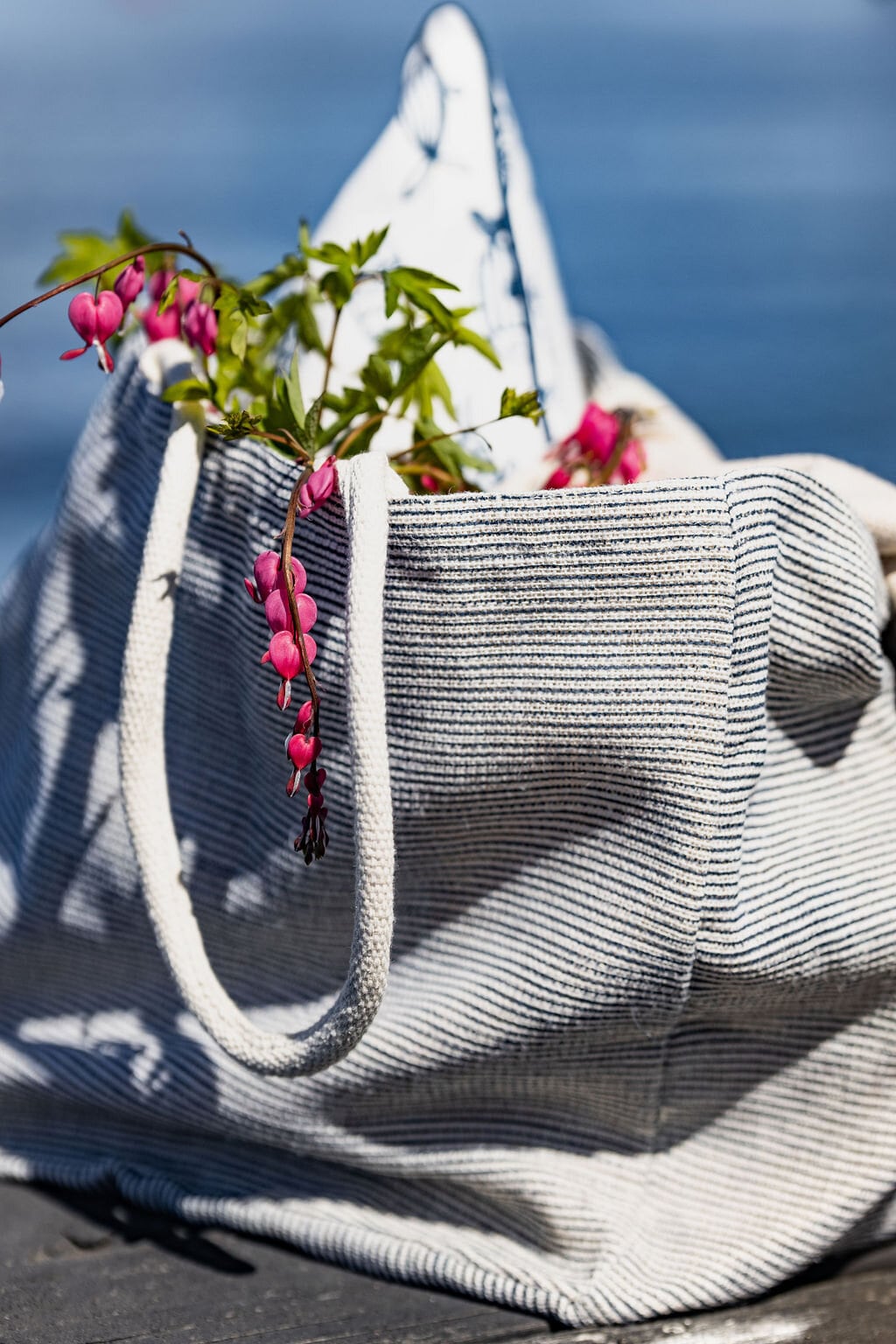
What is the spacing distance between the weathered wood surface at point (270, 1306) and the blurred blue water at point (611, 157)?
2588 mm

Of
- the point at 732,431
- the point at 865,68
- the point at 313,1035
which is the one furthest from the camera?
the point at 865,68

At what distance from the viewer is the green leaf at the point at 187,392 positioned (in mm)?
588

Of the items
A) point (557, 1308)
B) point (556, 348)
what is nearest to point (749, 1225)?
point (557, 1308)

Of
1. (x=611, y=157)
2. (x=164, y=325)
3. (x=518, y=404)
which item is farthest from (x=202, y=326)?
(x=611, y=157)

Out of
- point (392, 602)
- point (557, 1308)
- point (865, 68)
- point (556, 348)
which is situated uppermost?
point (865, 68)

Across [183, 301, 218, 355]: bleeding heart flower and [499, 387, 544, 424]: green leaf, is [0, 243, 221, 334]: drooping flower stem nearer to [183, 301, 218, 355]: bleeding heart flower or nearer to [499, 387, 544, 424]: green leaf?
[183, 301, 218, 355]: bleeding heart flower

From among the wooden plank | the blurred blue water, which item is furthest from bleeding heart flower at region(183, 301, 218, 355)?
the blurred blue water

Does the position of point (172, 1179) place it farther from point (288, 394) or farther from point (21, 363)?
point (21, 363)

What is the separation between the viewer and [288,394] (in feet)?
1.88

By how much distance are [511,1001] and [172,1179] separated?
0.70 feet

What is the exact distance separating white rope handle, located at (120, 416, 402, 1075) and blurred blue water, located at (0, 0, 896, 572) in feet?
8.47

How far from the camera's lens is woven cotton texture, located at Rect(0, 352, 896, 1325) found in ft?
1.71

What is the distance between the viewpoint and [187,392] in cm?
59

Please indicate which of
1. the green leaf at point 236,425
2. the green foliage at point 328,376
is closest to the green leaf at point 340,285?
the green foliage at point 328,376
